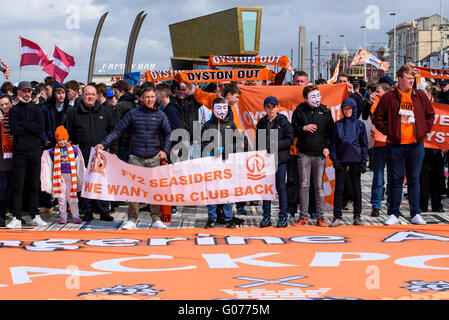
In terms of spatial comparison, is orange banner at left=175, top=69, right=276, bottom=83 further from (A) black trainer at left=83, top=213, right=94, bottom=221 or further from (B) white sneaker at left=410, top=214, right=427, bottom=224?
(B) white sneaker at left=410, top=214, right=427, bottom=224

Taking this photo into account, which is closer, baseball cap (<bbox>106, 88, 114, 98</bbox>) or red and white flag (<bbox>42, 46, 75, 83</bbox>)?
baseball cap (<bbox>106, 88, 114, 98</bbox>)

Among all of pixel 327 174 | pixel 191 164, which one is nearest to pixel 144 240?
pixel 191 164

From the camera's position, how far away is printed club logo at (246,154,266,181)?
9.80 m

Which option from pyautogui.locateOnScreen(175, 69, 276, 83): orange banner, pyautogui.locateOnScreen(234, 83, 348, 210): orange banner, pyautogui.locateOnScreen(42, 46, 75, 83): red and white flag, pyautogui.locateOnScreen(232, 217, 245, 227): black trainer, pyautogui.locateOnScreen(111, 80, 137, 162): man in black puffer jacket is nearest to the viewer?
pyautogui.locateOnScreen(232, 217, 245, 227): black trainer

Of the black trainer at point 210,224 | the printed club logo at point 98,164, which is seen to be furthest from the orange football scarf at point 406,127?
the printed club logo at point 98,164

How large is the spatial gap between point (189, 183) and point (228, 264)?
2926 mm

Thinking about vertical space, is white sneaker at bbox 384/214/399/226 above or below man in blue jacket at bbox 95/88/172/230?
below

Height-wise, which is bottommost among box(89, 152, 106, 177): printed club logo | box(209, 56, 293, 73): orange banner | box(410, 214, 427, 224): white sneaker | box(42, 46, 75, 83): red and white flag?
box(410, 214, 427, 224): white sneaker

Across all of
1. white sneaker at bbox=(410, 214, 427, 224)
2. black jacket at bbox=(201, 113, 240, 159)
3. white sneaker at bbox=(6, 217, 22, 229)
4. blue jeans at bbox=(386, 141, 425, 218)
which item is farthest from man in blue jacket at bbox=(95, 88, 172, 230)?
white sneaker at bbox=(410, 214, 427, 224)

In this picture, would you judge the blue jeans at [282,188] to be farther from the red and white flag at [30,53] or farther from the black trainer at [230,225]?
the red and white flag at [30,53]

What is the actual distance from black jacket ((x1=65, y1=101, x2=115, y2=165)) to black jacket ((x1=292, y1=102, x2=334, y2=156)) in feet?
9.50
